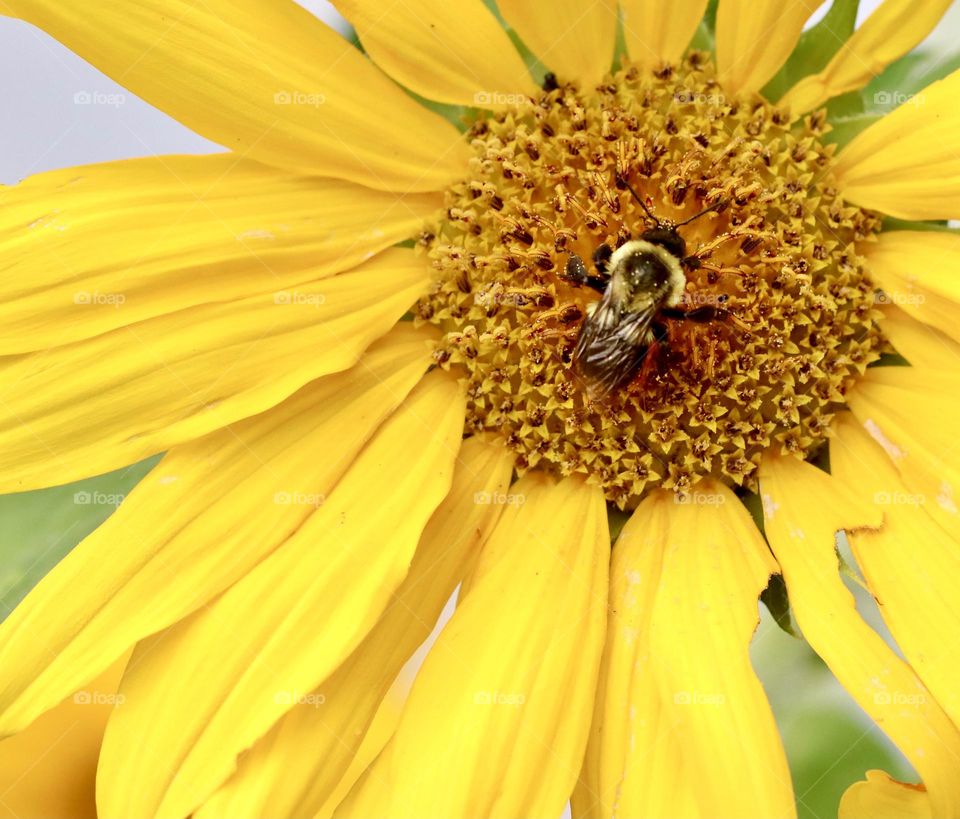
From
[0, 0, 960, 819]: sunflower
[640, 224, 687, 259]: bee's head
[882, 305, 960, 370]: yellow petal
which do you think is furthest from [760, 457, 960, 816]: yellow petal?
[640, 224, 687, 259]: bee's head

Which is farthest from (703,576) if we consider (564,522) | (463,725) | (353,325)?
(353,325)

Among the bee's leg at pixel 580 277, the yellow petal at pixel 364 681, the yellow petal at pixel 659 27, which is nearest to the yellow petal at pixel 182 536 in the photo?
the yellow petal at pixel 364 681

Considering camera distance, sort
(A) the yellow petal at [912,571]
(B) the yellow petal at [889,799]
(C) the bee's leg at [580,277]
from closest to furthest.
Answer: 1. (B) the yellow petal at [889,799]
2. (A) the yellow petal at [912,571]
3. (C) the bee's leg at [580,277]

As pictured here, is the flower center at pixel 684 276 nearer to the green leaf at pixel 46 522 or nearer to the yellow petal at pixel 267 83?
the yellow petal at pixel 267 83

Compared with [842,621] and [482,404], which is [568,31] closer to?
[482,404]

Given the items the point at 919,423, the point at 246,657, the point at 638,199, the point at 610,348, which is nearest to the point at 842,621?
the point at 919,423

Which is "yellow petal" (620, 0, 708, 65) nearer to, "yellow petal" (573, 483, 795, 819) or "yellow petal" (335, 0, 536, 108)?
"yellow petal" (335, 0, 536, 108)

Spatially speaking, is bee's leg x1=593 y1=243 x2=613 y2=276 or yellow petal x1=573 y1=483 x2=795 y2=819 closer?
yellow petal x1=573 y1=483 x2=795 y2=819
